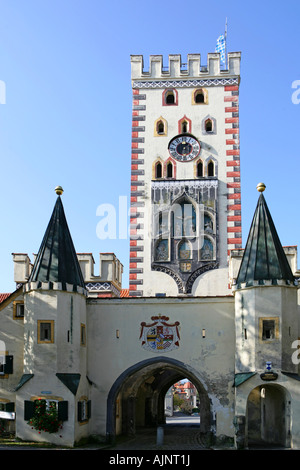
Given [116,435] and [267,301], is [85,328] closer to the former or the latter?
[116,435]

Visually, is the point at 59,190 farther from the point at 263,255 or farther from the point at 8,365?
the point at 263,255

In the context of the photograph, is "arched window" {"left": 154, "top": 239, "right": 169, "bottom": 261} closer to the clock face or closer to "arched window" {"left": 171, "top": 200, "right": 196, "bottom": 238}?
"arched window" {"left": 171, "top": 200, "right": 196, "bottom": 238}

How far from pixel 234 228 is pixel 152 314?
28.0 feet

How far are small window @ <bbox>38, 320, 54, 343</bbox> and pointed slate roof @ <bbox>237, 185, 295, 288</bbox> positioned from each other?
7.73 meters

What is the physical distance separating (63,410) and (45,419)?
74 centimetres

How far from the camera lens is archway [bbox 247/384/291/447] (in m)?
25.8

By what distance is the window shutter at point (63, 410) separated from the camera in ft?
83.2

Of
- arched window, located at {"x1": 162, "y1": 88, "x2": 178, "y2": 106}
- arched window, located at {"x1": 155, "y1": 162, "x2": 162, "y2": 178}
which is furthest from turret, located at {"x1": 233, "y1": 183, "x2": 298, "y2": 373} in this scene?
arched window, located at {"x1": 162, "y1": 88, "x2": 178, "y2": 106}

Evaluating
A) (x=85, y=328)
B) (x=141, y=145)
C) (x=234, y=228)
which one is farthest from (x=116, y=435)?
(x=141, y=145)

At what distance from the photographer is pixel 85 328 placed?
2841cm

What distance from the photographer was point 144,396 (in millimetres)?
36594

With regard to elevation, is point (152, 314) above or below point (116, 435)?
above

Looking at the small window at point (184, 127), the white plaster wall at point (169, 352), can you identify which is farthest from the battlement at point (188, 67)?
the white plaster wall at point (169, 352)
